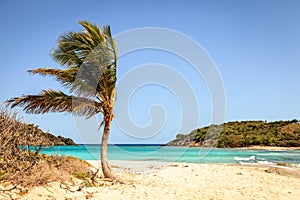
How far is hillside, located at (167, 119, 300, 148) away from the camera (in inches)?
2557

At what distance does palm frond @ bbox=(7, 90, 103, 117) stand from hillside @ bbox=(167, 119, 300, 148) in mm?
54373

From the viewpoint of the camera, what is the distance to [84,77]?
9.84m

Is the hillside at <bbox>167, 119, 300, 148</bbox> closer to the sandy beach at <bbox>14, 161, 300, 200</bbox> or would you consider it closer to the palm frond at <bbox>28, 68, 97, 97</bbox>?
the sandy beach at <bbox>14, 161, 300, 200</bbox>

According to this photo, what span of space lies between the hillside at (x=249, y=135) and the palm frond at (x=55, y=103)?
5437cm

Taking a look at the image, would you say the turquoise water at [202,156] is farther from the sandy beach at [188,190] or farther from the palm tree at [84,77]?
the sandy beach at [188,190]

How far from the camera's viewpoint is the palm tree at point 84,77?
31.2ft

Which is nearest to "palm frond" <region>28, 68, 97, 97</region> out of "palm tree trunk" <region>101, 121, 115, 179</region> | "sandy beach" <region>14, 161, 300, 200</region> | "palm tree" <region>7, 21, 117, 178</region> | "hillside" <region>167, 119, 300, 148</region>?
"palm tree" <region>7, 21, 117, 178</region>

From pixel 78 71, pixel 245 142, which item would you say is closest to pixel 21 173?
pixel 78 71

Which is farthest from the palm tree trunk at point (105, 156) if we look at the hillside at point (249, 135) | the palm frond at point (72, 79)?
the hillside at point (249, 135)

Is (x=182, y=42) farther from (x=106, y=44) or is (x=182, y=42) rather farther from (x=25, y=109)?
(x=25, y=109)

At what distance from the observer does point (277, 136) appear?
219 feet

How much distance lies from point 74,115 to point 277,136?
65860 mm

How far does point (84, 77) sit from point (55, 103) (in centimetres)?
130

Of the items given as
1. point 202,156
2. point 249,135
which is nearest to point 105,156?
point 202,156
